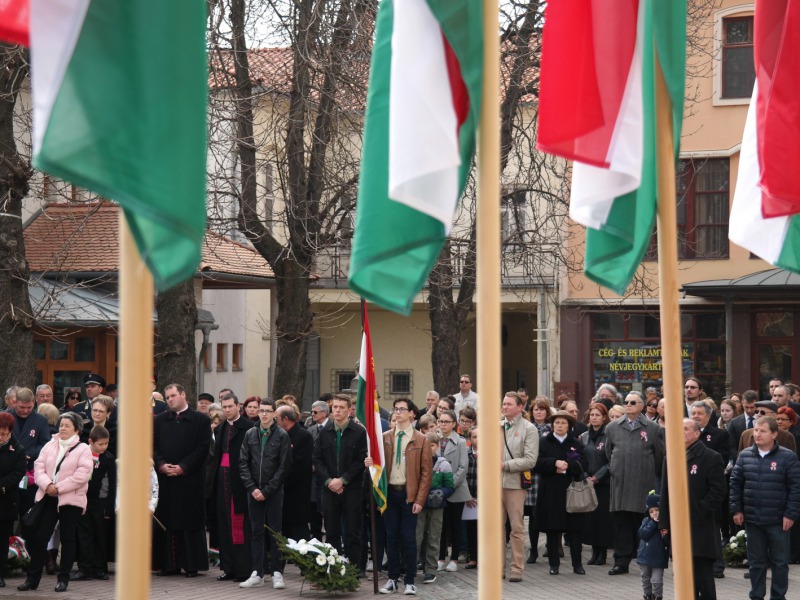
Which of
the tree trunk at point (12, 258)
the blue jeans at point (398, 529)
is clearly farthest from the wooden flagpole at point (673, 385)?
the tree trunk at point (12, 258)

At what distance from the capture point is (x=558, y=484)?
603 inches

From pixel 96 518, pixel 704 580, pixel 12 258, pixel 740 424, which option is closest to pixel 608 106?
pixel 704 580

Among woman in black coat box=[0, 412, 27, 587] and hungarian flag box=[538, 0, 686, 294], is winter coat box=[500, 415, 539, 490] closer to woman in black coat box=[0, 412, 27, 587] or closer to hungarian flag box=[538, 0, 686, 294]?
woman in black coat box=[0, 412, 27, 587]

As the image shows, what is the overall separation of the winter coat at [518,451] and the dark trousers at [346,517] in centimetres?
176

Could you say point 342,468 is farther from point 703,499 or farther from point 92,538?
point 703,499

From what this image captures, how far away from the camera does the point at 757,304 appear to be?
33.6 meters

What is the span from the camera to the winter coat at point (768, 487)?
41.7ft

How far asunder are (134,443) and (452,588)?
1016 cm

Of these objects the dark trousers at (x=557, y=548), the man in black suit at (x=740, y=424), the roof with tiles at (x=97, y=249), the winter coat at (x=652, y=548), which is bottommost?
the dark trousers at (x=557, y=548)

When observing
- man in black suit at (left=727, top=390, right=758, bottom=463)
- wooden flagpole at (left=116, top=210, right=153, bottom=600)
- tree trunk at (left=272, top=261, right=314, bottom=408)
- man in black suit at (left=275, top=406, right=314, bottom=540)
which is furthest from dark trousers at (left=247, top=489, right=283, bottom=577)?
wooden flagpole at (left=116, top=210, right=153, bottom=600)

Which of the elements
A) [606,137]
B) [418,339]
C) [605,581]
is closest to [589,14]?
[606,137]

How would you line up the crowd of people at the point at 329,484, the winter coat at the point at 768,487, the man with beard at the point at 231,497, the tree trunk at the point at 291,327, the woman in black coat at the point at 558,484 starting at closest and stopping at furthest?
1. the winter coat at the point at 768,487
2. the crowd of people at the point at 329,484
3. the man with beard at the point at 231,497
4. the woman in black coat at the point at 558,484
5. the tree trunk at the point at 291,327

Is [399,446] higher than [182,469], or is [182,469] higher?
[399,446]

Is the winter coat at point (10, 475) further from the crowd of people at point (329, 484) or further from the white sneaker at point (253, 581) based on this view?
the white sneaker at point (253, 581)
